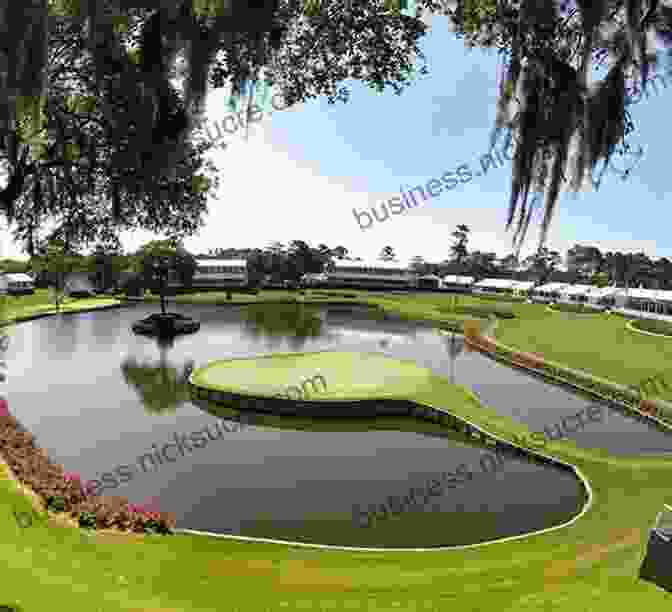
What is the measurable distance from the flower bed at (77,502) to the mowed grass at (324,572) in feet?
2.01

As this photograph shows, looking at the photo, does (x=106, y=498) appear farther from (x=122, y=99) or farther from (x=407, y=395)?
(x=407, y=395)

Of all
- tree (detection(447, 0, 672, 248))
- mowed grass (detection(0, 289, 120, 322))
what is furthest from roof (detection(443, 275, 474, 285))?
tree (detection(447, 0, 672, 248))

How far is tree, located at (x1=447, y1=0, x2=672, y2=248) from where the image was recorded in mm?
3119

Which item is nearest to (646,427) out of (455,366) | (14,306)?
(455,366)

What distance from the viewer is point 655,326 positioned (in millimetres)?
61250

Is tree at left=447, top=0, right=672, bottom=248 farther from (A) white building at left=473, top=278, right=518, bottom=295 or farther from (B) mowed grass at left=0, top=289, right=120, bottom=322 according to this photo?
→ (A) white building at left=473, top=278, right=518, bottom=295

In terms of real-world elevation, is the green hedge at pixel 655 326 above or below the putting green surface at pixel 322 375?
above

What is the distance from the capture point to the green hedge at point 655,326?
58062 mm

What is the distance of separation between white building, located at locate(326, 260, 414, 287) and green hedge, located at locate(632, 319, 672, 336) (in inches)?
2383

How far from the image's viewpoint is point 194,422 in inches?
1017

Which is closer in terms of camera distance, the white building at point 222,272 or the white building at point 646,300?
the white building at point 646,300

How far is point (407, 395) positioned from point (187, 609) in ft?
65.3

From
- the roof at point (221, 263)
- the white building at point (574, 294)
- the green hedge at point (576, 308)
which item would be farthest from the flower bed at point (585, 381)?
the roof at point (221, 263)

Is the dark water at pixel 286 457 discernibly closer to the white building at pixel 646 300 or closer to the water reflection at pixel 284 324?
the water reflection at pixel 284 324
